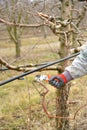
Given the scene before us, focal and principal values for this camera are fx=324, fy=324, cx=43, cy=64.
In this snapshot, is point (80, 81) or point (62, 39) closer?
point (62, 39)

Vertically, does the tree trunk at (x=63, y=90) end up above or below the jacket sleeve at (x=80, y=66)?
below

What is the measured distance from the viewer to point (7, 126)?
222 inches

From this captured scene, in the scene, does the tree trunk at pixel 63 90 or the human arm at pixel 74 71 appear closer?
the human arm at pixel 74 71

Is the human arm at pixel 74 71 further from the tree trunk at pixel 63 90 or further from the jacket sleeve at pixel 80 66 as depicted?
the tree trunk at pixel 63 90

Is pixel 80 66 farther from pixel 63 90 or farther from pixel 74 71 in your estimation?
pixel 63 90

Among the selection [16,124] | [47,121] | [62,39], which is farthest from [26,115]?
[62,39]

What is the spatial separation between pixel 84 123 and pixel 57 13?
1948 millimetres

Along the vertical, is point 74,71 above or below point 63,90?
above

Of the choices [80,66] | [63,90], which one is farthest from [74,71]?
[63,90]

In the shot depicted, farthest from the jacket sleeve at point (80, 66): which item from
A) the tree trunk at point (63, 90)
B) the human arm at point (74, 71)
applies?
the tree trunk at point (63, 90)

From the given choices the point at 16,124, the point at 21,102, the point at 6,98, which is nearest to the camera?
the point at 16,124

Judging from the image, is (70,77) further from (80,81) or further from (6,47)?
(6,47)

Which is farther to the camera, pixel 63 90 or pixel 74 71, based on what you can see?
pixel 63 90

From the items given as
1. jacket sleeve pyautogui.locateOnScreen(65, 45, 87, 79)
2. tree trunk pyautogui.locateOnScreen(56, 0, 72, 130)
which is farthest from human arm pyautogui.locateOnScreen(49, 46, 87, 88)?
tree trunk pyautogui.locateOnScreen(56, 0, 72, 130)
